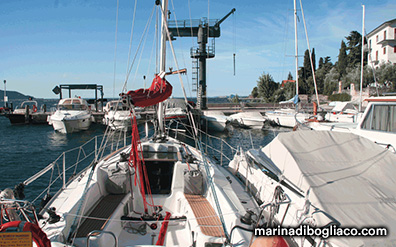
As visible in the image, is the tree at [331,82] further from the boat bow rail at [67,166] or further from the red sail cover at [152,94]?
the red sail cover at [152,94]

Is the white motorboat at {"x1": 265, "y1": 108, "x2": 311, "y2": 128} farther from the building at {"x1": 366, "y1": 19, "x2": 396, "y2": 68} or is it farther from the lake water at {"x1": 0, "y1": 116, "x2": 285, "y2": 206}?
the building at {"x1": 366, "y1": 19, "x2": 396, "y2": 68}

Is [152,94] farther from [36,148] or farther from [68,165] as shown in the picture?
[36,148]

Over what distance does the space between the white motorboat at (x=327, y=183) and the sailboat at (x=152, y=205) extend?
0.69 metres

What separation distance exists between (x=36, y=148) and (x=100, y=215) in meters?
18.0

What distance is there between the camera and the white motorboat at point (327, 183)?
3908mm

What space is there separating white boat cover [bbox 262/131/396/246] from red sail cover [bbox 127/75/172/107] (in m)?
3.11

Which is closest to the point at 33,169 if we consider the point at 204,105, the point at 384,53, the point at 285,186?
the point at 285,186

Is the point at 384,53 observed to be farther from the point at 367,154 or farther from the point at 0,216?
the point at 0,216

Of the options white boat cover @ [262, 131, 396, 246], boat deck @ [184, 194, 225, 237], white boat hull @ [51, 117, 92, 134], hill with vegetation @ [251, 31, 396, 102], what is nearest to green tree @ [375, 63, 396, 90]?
hill with vegetation @ [251, 31, 396, 102]

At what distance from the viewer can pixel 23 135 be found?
87.0ft

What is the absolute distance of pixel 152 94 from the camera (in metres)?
6.65

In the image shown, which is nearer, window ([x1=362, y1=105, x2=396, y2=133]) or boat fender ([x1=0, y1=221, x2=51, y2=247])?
boat fender ([x1=0, y1=221, x2=51, y2=247])

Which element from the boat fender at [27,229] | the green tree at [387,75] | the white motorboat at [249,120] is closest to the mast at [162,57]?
the boat fender at [27,229]

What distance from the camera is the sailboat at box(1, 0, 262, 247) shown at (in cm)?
429
